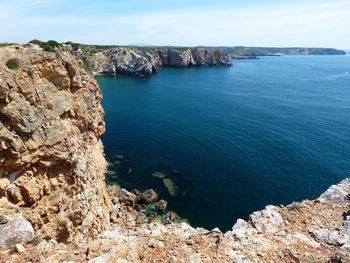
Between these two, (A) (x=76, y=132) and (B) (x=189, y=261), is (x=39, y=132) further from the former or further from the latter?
(B) (x=189, y=261)

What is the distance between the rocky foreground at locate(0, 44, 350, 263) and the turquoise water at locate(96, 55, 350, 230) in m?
13.2

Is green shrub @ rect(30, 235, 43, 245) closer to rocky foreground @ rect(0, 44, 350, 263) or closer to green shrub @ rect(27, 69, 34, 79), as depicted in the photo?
rocky foreground @ rect(0, 44, 350, 263)

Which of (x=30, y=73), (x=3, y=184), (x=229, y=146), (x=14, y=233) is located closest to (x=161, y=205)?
(x=3, y=184)

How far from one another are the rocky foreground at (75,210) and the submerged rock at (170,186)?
27.9ft

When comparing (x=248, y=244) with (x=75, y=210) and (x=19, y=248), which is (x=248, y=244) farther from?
(x=75, y=210)

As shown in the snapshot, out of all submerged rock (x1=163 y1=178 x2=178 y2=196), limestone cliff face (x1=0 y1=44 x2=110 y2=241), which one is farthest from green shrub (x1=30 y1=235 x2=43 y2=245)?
submerged rock (x1=163 y1=178 x2=178 y2=196)

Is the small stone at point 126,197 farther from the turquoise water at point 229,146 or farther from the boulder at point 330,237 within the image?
the boulder at point 330,237

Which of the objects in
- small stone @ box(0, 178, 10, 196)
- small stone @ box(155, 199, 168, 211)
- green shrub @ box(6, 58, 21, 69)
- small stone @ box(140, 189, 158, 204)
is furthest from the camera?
small stone @ box(140, 189, 158, 204)

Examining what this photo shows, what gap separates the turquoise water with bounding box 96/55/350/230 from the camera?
40188 mm

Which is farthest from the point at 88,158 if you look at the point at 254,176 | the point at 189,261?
the point at 254,176

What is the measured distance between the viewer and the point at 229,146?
55625 mm

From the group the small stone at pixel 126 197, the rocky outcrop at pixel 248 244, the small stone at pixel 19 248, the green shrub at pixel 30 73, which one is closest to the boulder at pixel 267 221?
the rocky outcrop at pixel 248 244

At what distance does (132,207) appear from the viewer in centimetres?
3769

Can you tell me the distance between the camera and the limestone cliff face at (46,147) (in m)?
21.5
